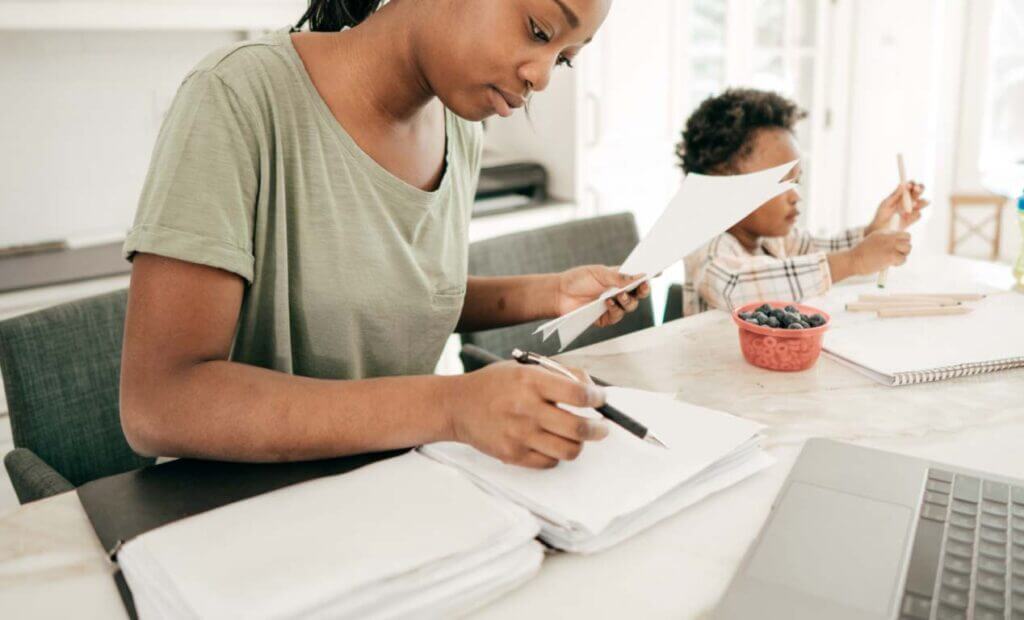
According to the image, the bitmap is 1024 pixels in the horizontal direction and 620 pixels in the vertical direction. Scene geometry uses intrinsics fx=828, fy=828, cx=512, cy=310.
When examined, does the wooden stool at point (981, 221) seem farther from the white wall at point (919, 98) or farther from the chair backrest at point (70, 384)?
the chair backrest at point (70, 384)

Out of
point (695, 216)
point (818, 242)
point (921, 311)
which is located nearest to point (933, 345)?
point (921, 311)

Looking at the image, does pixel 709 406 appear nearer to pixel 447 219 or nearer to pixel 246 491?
pixel 447 219

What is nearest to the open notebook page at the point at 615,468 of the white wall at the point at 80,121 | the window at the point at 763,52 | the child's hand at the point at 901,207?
the child's hand at the point at 901,207

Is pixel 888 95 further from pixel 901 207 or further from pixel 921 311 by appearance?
pixel 921 311

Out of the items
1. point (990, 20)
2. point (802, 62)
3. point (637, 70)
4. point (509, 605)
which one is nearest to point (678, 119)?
point (637, 70)

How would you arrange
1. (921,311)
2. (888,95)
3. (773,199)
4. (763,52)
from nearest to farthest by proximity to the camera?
(921,311) < (773,199) < (763,52) < (888,95)

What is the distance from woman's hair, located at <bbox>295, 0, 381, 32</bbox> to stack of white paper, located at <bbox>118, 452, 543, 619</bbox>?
2.06 feet

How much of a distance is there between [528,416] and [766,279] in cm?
90

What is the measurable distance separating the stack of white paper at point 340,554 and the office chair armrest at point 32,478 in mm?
347

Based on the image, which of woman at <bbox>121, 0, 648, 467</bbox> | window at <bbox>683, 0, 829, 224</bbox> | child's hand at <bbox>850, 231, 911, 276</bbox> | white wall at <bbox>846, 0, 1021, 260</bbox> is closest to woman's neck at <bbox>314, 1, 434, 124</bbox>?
woman at <bbox>121, 0, 648, 467</bbox>

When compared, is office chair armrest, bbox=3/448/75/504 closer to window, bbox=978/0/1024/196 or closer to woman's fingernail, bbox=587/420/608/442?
woman's fingernail, bbox=587/420/608/442

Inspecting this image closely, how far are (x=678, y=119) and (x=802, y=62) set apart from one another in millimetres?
931

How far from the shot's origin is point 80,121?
2.40m

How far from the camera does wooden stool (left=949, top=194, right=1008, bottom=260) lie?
434 cm
